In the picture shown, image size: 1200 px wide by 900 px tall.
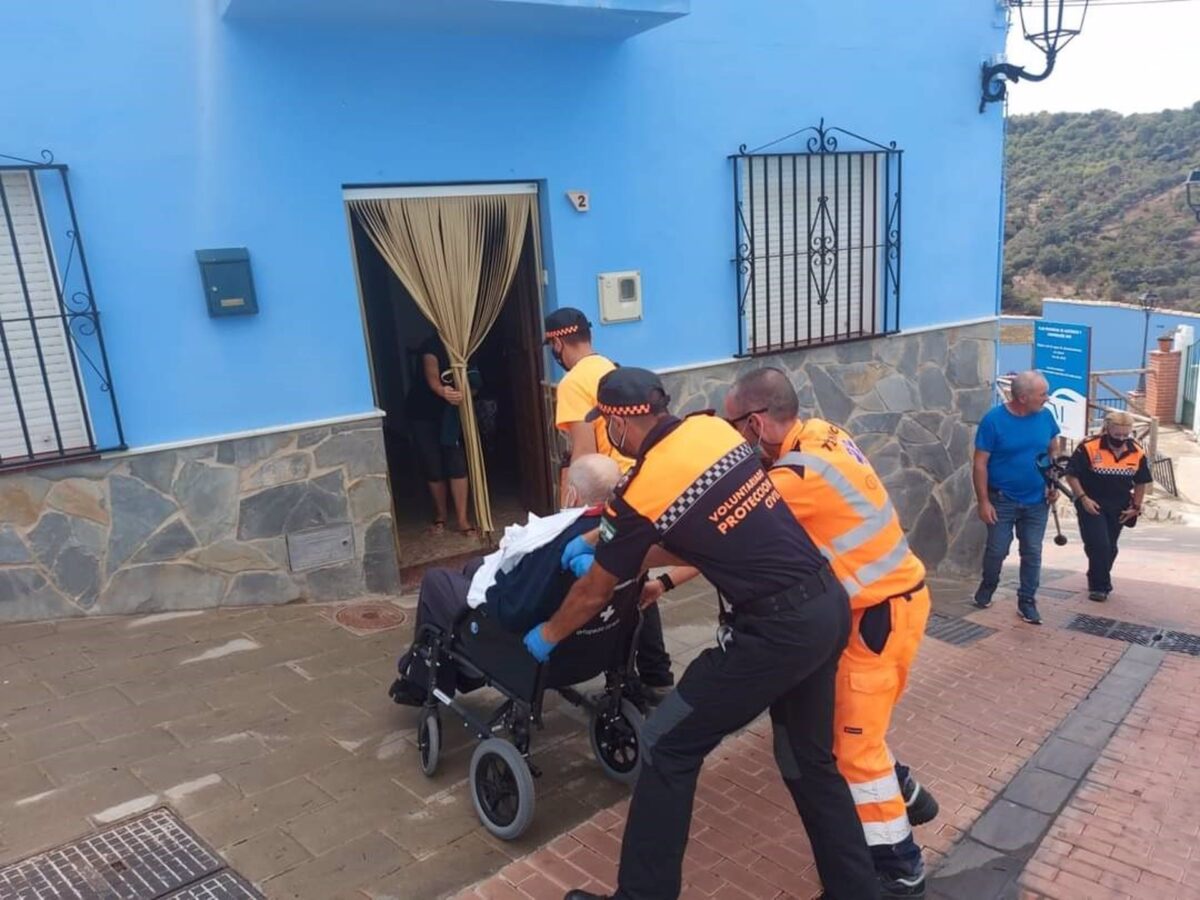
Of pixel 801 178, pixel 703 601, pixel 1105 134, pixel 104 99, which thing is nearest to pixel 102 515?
pixel 104 99

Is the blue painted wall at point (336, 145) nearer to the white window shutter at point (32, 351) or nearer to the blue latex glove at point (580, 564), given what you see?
the white window shutter at point (32, 351)

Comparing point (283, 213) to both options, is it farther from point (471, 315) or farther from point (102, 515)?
point (102, 515)

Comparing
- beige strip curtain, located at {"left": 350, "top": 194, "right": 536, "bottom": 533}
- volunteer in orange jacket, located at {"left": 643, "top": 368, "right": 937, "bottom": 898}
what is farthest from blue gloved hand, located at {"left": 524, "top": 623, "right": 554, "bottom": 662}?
beige strip curtain, located at {"left": 350, "top": 194, "right": 536, "bottom": 533}

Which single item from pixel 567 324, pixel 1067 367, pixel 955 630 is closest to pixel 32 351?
pixel 567 324

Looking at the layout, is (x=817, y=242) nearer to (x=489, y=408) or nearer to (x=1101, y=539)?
(x=489, y=408)

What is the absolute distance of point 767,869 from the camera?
3.03 m

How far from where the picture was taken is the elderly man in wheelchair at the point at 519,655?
3010mm

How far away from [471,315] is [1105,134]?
48341 mm

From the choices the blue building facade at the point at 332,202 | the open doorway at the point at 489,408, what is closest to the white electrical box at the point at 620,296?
the blue building facade at the point at 332,202

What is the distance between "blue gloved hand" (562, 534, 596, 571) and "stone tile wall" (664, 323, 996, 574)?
4039mm

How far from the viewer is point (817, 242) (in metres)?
7.18

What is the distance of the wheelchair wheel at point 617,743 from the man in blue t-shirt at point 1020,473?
360 cm

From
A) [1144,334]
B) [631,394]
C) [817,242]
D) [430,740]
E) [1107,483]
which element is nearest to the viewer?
[631,394]

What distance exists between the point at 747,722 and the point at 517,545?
38.3 inches
